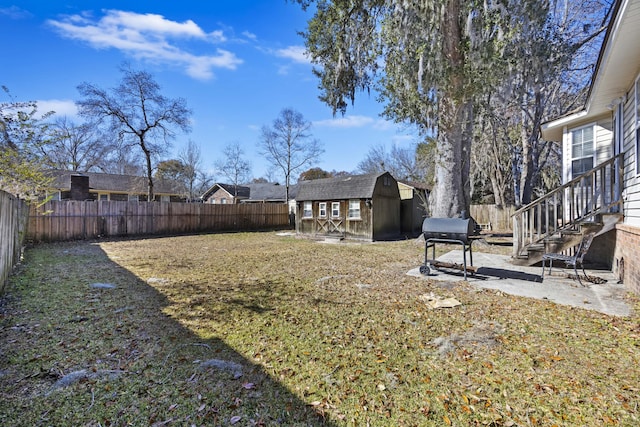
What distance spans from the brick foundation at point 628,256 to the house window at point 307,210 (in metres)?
13.0

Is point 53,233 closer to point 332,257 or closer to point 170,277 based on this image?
point 170,277

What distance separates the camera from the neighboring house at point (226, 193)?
33656 millimetres

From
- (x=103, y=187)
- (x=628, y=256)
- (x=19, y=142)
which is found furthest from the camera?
(x=103, y=187)

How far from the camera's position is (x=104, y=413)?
6.98ft


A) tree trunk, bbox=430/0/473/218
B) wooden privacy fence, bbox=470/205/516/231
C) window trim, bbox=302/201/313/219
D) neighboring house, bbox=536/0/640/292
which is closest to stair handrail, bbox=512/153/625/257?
neighboring house, bbox=536/0/640/292

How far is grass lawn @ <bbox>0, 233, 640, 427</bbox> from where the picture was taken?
216 cm

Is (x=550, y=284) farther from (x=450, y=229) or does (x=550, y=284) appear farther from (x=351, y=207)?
(x=351, y=207)

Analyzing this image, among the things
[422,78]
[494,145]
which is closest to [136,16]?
[422,78]

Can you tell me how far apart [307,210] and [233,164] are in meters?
20.4

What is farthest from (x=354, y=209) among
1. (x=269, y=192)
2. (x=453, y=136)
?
(x=269, y=192)

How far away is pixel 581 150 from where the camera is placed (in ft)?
24.8

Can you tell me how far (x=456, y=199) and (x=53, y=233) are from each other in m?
16.5

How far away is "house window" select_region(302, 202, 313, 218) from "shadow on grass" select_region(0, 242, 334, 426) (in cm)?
1275

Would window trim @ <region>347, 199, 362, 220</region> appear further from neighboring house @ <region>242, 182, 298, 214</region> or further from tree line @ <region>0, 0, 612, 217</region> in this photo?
neighboring house @ <region>242, 182, 298, 214</region>
